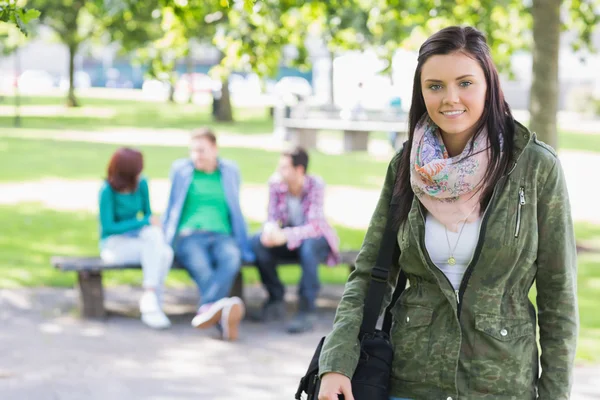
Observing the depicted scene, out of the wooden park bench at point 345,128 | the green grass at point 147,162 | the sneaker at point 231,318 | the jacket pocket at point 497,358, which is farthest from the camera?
the wooden park bench at point 345,128

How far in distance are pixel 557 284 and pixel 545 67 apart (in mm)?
A: 9073

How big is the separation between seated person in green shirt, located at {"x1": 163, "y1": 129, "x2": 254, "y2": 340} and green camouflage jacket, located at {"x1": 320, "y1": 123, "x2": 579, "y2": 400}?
18.0 ft

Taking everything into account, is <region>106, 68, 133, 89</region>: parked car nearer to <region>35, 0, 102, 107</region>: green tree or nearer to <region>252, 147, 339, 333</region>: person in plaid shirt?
<region>35, 0, 102, 107</region>: green tree

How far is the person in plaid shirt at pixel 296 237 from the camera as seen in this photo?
816cm

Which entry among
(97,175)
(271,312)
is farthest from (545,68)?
(97,175)

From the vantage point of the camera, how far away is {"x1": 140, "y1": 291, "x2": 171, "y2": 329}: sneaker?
7941 mm

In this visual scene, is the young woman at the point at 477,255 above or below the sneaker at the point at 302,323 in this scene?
above

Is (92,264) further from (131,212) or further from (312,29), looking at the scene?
(312,29)

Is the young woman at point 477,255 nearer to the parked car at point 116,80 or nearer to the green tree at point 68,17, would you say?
the green tree at point 68,17

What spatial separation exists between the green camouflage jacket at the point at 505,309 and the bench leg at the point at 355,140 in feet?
80.7

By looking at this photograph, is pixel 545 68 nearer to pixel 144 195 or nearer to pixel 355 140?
pixel 144 195

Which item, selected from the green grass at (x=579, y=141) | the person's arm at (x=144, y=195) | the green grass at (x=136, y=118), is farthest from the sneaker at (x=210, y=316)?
the green grass at (x=136, y=118)

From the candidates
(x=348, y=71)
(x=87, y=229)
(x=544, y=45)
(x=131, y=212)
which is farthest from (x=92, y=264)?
(x=348, y=71)

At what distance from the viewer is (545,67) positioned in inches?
443
